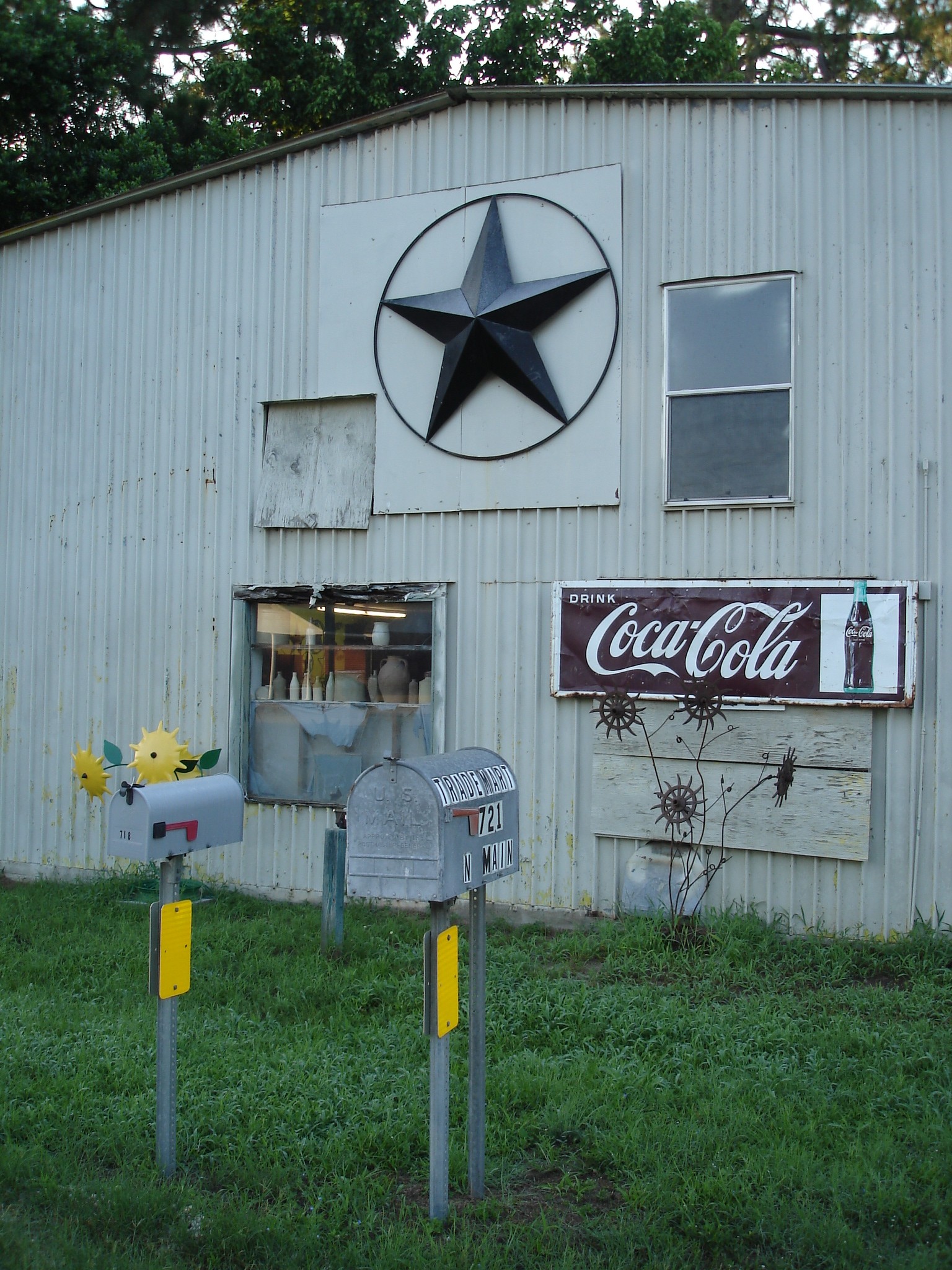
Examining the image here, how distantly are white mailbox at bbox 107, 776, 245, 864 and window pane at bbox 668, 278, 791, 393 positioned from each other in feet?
15.9

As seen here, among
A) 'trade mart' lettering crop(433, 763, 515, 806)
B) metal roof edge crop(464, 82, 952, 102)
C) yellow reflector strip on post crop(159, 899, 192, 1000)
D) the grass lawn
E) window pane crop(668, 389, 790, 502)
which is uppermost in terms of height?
metal roof edge crop(464, 82, 952, 102)

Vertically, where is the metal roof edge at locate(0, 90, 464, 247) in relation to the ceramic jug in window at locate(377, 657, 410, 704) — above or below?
above

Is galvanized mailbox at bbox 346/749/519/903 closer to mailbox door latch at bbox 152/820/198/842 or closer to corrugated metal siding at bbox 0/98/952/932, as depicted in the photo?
mailbox door latch at bbox 152/820/198/842

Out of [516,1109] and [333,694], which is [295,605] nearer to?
[333,694]

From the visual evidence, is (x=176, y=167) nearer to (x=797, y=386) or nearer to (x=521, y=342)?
(x=521, y=342)

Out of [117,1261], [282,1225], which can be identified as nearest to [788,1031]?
[282,1225]

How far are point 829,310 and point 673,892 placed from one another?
4148mm

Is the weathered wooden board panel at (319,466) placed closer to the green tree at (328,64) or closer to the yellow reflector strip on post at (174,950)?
the yellow reflector strip on post at (174,950)

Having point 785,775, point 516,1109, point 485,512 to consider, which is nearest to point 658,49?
point 485,512

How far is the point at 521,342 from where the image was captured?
8508 millimetres

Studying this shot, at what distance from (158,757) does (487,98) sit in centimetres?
577

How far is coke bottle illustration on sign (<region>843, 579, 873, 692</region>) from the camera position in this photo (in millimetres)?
7430

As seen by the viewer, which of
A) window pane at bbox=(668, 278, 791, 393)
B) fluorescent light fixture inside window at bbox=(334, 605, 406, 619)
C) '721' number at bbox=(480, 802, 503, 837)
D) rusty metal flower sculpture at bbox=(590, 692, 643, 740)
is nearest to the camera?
'721' number at bbox=(480, 802, 503, 837)

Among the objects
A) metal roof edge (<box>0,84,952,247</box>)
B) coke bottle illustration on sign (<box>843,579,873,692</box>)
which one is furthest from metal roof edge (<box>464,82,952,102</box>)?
coke bottle illustration on sign (<box>843,579,873,692</box>)
